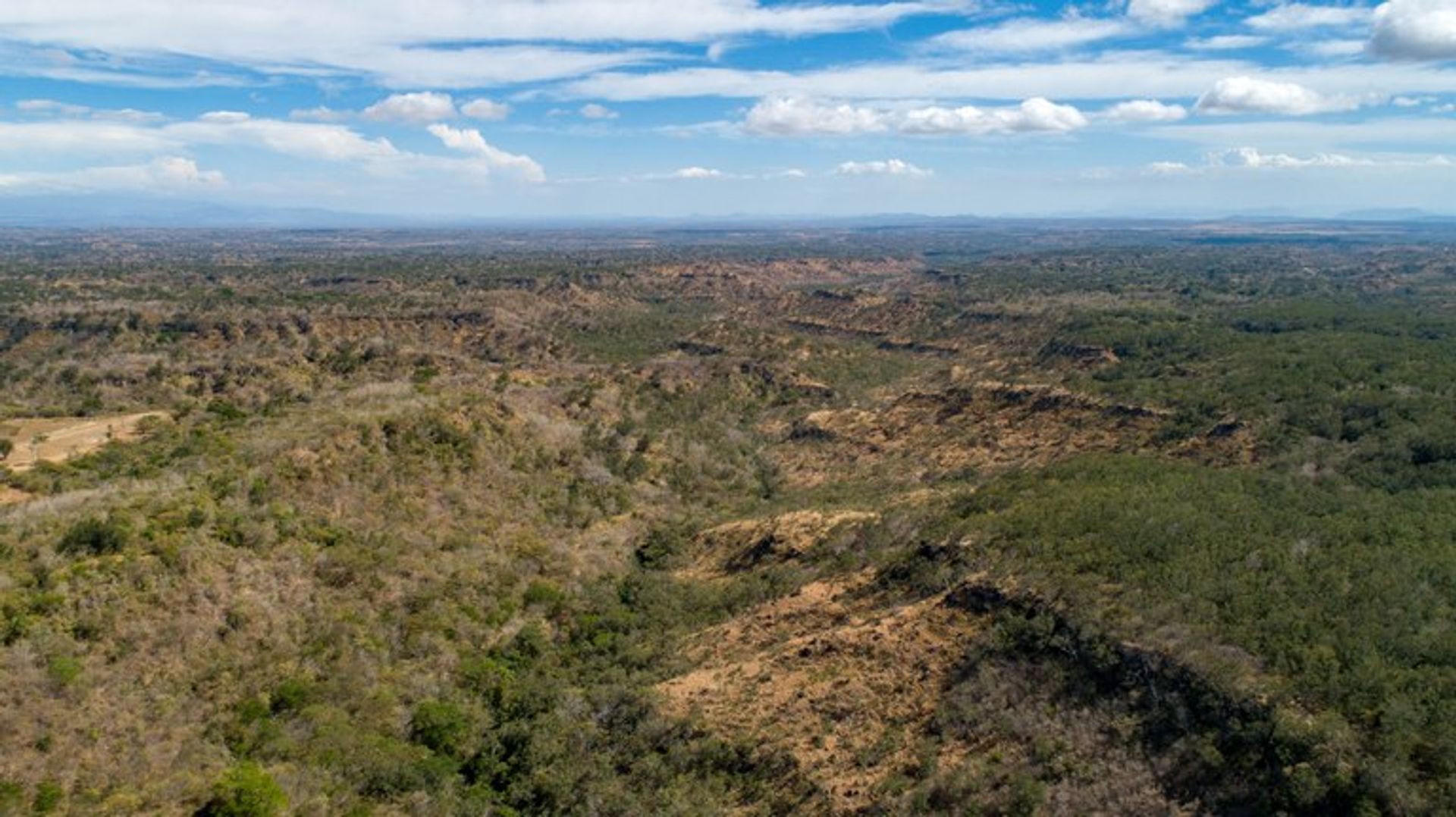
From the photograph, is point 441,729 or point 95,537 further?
point 95,537

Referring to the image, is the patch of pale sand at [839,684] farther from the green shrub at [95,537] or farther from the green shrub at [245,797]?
the green shrub at [95,537]

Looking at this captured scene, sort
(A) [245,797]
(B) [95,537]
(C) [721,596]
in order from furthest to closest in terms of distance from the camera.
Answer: (C) [721,596], (B) [95,537], (A) [245,797]

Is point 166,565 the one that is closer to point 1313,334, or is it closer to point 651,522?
point 651,522

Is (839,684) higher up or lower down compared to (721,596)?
higher up

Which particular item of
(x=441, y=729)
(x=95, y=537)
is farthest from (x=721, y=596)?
(x=95, y=537)

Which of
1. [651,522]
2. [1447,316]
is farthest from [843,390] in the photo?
[1447,316]

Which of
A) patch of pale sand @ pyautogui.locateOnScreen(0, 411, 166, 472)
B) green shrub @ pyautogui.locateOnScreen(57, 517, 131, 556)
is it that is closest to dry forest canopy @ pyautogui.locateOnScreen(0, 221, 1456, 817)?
green shrub @ pyautogui.locateOnScreen(57, 517, 131, 556)

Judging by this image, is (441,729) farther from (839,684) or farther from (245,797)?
(839,684)
